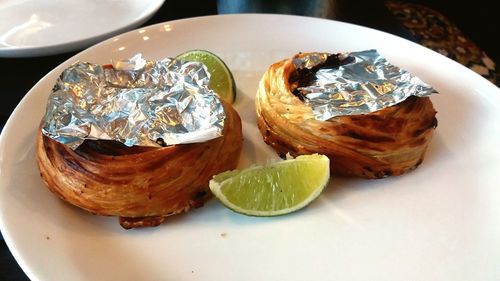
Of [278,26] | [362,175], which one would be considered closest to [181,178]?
[362,175]

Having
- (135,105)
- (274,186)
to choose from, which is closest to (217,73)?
(135,105)

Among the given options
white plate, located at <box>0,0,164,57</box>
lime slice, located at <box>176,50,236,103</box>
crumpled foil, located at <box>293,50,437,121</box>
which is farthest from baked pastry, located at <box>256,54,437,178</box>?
white plate, located at <box>0,0,164,57</box>

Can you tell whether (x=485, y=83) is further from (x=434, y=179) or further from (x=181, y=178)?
(x=181, y=178)

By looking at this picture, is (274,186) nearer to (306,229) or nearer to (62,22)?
(306,229)

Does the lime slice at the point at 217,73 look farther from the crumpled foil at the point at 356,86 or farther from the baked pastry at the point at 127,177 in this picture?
the baked pastry at the point at 127,177

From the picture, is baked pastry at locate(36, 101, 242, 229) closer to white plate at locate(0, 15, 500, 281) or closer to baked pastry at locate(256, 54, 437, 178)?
white plate at locate(0, 15, 500, 281)

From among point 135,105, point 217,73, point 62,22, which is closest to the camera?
point 135,105
